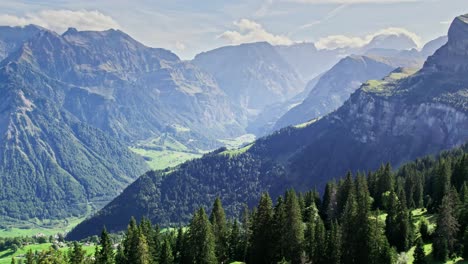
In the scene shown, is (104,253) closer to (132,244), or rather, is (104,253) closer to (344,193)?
(132,244)

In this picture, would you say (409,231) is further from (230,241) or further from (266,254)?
(230,241)

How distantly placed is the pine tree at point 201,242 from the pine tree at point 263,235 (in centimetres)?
919

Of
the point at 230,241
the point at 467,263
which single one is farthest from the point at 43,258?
the point at 467,263

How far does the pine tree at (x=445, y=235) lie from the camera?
3676 inches

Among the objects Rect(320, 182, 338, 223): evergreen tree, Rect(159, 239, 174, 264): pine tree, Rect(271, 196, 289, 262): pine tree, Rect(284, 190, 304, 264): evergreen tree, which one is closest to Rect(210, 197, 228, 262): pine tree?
Rect(159, 239, 174, 264): pine tree

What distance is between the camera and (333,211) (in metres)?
129

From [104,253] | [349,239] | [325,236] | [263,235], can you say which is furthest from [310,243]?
[104,253]

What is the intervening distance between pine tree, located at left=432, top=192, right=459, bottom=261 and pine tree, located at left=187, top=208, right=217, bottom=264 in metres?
45.4

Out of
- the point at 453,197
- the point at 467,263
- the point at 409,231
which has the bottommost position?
the point at 467,263

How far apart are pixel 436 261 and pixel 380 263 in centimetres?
1101

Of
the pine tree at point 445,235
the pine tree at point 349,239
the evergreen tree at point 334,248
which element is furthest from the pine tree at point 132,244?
the pine tree at point 445,235

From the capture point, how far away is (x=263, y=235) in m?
105

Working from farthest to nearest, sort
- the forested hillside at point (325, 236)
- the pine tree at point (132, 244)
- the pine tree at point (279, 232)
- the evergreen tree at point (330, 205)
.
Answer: the evergreen tree at point (330, 205) → the pine tree at point (132, 244) → the pine tree at point (279, 232) → the forested hillside at point (325, 236)

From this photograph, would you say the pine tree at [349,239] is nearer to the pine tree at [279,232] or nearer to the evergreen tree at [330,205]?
the pine tree at [279,232]
